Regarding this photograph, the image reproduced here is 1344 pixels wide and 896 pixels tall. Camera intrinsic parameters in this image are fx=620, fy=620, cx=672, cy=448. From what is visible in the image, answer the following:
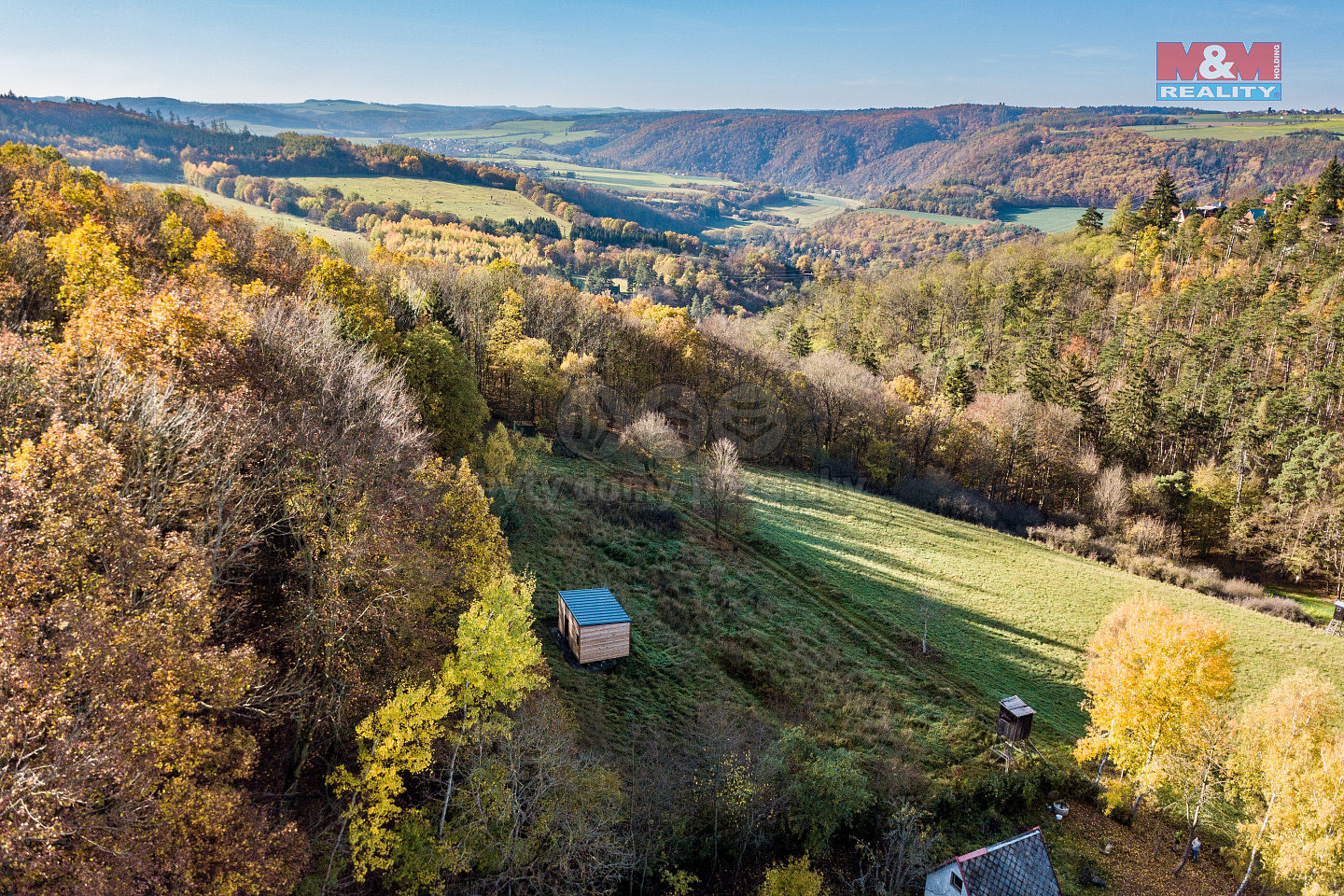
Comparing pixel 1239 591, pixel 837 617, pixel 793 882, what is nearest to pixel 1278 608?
pixel 1239 591

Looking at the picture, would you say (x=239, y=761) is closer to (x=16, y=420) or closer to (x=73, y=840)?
(x=73, y=840)

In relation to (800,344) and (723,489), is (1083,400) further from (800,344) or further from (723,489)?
(723,489)

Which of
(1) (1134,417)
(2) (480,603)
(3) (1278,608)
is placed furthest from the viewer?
(1) (1134,417)

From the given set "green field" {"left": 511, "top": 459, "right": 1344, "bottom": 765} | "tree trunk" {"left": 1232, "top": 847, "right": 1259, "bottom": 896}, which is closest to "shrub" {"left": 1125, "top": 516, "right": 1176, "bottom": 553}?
"green field" {"left": 511, "top": 459, "right": 1344, "bottom": 765}

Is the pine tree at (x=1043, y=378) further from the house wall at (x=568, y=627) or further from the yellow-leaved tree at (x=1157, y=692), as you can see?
the house wall at (x=568, y=627)

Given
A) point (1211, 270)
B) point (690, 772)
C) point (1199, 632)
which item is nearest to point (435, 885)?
point (690, 772)

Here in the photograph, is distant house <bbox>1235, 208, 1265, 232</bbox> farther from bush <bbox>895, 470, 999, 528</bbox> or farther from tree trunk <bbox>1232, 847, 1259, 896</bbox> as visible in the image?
tree trunk <bbox>1232, 847, 1259, 896</bbox>
